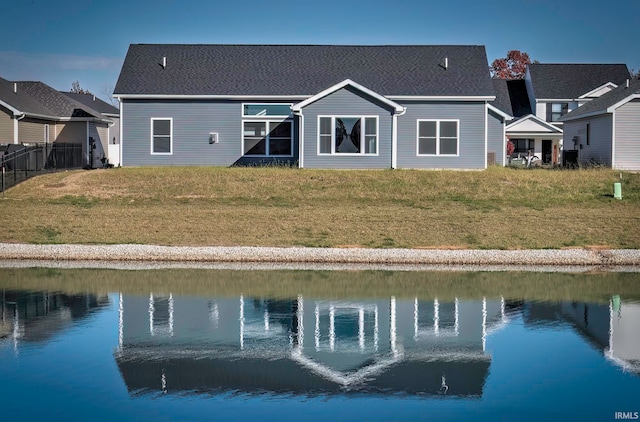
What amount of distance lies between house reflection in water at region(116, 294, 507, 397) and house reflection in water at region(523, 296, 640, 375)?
79 centimetres

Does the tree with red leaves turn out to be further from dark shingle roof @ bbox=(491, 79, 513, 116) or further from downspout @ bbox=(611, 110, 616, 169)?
downspout @ bbox=(611, 110, 616, 169)

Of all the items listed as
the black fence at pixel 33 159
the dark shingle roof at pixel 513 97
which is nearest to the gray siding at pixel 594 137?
the dark shingle roof at pixel 513 97

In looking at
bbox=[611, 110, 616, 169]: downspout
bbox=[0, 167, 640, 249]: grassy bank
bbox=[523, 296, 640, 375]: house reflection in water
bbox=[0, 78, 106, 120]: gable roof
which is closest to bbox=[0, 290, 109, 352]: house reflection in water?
bbox=[0, 167, 640, 249]: grassy bank

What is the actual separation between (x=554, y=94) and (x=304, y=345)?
57.6 meters

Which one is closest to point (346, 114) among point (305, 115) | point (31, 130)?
point (305, 115)

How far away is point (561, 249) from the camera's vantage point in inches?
934

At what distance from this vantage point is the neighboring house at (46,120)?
140 feet

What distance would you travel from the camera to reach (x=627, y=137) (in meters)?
40.3

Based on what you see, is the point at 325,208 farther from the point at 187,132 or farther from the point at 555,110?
the point at 555,110

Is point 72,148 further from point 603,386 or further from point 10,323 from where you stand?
point 603,386

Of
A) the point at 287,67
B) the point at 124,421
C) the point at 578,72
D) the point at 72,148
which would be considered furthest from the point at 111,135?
the point at 124,421

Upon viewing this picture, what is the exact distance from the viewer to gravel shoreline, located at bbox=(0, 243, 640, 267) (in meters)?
22.3

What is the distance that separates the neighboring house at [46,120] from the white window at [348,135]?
15373 mm

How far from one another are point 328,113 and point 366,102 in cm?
160
